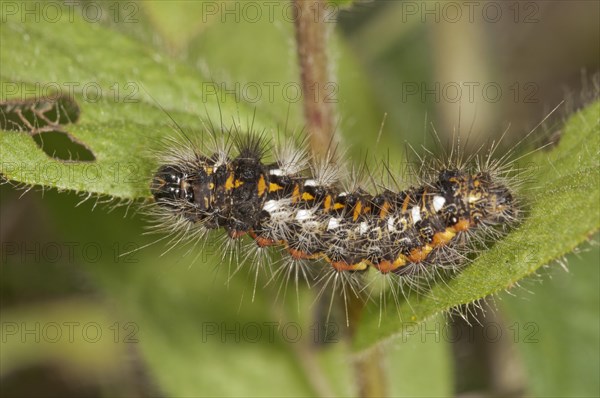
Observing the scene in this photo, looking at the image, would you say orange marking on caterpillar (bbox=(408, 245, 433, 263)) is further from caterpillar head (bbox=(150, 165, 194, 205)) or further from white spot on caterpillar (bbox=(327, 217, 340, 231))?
caterpillar head (bbox=(150, 165, 194, 205))

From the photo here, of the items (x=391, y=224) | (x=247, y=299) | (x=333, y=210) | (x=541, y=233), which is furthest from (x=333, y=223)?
(x=247, y=299)

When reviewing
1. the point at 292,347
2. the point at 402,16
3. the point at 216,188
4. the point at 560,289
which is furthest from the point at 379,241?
the point at 402,16

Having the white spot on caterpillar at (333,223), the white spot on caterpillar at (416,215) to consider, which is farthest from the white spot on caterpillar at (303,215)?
the white spot on caterpillar at (416,215)

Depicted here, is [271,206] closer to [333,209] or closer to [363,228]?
[333,209]

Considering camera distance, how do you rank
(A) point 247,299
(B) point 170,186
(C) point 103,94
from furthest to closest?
(A) point 247,299
(C) point 103,94
(B) point 170,186

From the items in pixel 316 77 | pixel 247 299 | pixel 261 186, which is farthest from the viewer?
pixel 247 299

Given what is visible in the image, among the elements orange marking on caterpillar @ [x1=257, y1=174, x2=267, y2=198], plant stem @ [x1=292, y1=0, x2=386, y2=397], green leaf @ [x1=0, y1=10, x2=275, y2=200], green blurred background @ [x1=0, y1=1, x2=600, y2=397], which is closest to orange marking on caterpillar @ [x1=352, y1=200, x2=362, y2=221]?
plant stem @ [x1=292, y1=0, x2=386, y2=397]

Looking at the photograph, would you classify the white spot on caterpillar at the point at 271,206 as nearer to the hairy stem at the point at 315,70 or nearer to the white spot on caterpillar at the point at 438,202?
the hairy stem at the point at 315,70
